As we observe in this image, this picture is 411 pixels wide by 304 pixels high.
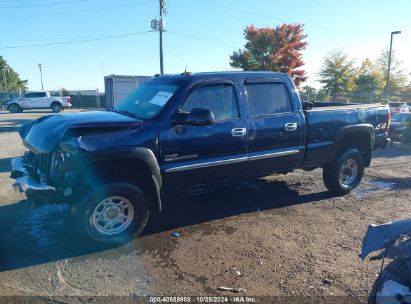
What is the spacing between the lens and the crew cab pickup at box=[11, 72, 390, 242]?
427cm

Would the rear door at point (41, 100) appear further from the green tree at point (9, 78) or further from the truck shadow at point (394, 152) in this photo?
the green tree at point (9, 78)

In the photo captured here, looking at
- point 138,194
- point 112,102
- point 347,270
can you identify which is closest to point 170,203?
point 138,194

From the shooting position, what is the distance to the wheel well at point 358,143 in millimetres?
6504

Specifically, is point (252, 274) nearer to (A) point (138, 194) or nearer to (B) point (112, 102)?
(A) point (138, 194)

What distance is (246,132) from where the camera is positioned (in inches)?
207

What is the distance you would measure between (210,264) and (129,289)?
36.6 inches

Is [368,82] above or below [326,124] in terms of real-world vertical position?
above

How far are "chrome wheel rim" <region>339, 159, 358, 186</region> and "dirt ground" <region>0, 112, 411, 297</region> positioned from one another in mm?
241

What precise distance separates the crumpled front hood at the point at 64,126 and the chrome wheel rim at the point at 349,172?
3.89 metres

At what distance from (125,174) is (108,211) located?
474mm

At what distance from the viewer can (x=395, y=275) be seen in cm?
262

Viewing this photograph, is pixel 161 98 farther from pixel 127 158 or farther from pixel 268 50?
pixel 268 50

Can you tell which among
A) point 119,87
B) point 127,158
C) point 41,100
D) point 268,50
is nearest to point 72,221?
point 127,158

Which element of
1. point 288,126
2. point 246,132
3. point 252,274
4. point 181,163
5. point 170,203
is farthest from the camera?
point 170,203
